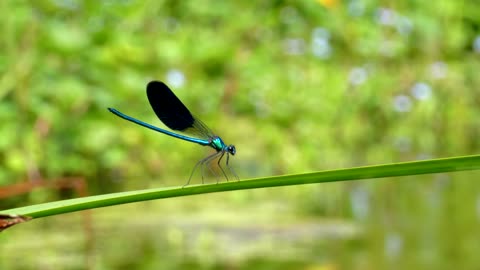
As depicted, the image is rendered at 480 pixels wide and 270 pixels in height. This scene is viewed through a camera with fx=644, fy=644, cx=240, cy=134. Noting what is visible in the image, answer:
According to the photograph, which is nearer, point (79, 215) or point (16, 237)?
point (16, 237)

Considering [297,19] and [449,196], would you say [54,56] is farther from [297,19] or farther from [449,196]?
[449,196]

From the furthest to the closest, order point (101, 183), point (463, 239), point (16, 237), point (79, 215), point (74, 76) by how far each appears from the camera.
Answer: point (101, 183)
point (74, 76)
point (79, 215)
point (463, 239)
point (16, 237)

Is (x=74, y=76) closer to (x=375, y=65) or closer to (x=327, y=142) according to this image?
(x=327, y=142)

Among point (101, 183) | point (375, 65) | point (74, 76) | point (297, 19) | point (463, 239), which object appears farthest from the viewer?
point (375, 65)

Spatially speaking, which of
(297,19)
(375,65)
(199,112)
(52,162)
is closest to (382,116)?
(375,65)

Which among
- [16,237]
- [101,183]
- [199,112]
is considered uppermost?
[199,112]

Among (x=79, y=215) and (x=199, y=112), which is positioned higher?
(x=199, y=112)

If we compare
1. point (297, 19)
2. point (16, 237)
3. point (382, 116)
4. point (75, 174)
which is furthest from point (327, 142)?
point (16, 237)
